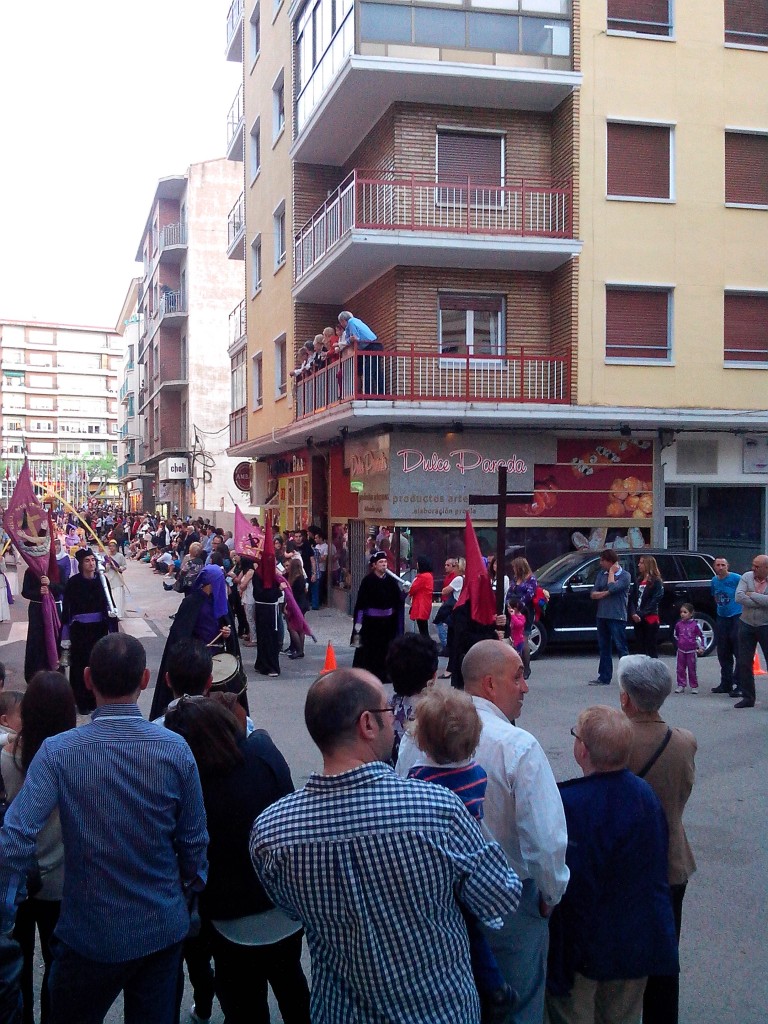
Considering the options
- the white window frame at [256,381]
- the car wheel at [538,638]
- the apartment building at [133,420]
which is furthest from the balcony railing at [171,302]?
the car wheel at [538,638]

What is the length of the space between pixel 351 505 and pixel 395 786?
1975 centimetres

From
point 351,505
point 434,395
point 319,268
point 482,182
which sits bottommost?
point 351,505

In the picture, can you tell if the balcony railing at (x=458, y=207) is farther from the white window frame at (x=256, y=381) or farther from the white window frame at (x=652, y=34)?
the white window frame at (x=256, y=381)

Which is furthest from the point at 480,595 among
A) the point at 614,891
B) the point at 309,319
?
the point at 309,319

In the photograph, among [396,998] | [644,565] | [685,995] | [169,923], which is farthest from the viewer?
[644,565]

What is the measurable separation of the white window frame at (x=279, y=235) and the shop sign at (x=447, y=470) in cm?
833

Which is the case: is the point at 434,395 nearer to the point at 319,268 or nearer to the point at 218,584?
the point at 319,268

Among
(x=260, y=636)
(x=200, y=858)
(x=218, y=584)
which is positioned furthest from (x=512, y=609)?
(x=200, y=858)

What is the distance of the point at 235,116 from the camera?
3216 cm

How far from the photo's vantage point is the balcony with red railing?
60.5 feet

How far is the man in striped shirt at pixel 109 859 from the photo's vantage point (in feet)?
9.67

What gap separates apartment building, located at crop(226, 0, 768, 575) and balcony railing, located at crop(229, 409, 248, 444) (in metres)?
9.97

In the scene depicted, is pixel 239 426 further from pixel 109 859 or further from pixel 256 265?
pixel 109 859

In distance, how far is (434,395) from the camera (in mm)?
18938
